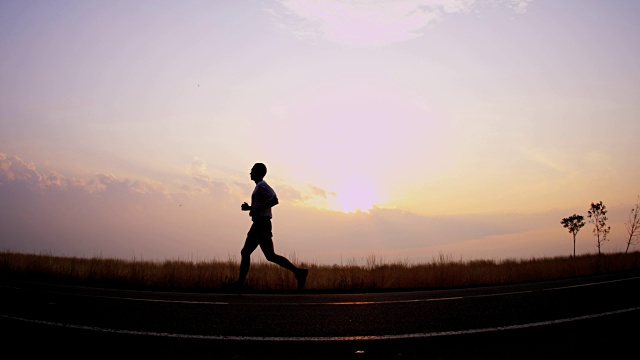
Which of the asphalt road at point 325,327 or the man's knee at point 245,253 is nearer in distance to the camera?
the asphalt road at point 325,327

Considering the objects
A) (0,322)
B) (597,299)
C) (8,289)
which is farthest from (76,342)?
(597,299)

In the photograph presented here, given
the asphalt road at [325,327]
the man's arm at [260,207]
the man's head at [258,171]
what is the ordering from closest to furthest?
1. the asphalt road at [325,327]
2. the man's arm at [260,207]
3. the man's head at [258,171]

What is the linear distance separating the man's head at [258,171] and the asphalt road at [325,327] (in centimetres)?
277

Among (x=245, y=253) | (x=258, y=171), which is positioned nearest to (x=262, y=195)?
(x=258, y=171)

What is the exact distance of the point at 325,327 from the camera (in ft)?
17.7

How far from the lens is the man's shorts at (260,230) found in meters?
9.37

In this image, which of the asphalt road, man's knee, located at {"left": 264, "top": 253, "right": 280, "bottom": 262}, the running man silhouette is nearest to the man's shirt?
the running man silhouette

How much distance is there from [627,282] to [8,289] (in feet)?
42.2

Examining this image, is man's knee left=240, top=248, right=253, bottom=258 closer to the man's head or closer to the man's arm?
the man's arm

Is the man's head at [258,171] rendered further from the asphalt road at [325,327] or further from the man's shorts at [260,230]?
the asphalt road at [325,327]

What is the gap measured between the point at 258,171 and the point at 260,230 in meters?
1.26

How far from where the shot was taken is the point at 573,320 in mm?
5535

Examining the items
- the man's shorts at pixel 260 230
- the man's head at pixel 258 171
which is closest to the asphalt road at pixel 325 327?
the man's shorts at pixel 260 230

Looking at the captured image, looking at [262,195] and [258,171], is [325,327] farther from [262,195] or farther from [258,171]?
[258,171]
